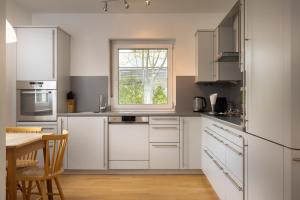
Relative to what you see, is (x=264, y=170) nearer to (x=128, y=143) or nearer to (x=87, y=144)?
(x=128, y=143)

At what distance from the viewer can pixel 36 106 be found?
175 inches

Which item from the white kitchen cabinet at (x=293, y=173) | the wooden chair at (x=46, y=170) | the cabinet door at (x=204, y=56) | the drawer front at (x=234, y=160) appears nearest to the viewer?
the white kitchen cabinet at (x=293, y=173)

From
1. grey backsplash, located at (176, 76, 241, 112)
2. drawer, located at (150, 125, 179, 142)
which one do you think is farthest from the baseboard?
grey backsplash, located at (176, 76, 241, 112)

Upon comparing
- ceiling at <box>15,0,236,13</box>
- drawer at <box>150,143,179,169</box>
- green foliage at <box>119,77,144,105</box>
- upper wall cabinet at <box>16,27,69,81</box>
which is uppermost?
ceiling at <box>15,0,236,13</box>

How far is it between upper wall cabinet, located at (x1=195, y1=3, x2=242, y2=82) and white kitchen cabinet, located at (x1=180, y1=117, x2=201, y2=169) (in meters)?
0.67

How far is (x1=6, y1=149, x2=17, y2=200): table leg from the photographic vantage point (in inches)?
96.7

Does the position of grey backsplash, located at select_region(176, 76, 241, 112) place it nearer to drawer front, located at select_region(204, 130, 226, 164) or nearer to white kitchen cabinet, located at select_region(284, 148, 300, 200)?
drawer front, located at select_region(204, 130, 226, 164)

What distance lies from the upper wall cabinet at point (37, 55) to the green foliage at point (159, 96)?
5.36 ft

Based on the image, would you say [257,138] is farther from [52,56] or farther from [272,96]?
[52,56]

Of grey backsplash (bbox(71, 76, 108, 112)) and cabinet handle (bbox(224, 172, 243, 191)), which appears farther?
grey backsplash (bbox(71, 76, 108, 112))

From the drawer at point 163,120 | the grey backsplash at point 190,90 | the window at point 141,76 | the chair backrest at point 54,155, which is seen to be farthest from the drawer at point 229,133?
the window at point 141,76

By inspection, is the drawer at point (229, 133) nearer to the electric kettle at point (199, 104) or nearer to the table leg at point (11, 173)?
the electric kettle at point (199, 104)

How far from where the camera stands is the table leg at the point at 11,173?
246 centimetres

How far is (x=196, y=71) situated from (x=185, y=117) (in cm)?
80
